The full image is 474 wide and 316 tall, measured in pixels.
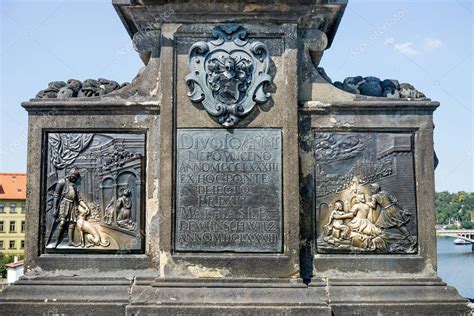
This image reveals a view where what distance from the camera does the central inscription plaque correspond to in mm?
7367

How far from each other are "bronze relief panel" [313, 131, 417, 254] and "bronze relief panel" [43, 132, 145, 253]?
2.39 meters

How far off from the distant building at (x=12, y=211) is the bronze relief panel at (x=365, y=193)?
5627cm

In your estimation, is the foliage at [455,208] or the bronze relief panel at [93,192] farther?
the foliage at [455,208]

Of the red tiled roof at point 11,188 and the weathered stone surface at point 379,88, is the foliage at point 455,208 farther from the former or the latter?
the weathered stone surface at point 379,88

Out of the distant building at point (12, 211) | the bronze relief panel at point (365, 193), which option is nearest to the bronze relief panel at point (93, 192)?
the bronze relief panel at point (365, 193)

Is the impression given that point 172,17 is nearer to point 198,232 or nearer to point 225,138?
point 225,138

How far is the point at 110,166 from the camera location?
25.2 ft

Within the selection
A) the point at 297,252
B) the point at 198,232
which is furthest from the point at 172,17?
the point at 297,252

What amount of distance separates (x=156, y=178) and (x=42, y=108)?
5.91 ft

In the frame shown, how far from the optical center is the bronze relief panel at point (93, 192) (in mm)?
7582

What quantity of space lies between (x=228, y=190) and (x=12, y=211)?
59.3 m

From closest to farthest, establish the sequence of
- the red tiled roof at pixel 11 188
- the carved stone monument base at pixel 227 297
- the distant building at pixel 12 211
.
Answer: the carved stone monument base at pixel 227 297 → the red tiled roof at pixel 11 188 → the distant building at pixel 12 211

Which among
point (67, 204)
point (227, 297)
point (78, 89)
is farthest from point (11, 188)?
point (227, 297)

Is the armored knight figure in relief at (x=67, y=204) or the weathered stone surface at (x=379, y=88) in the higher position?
the weathered stone surface at (x=379, y=88)
